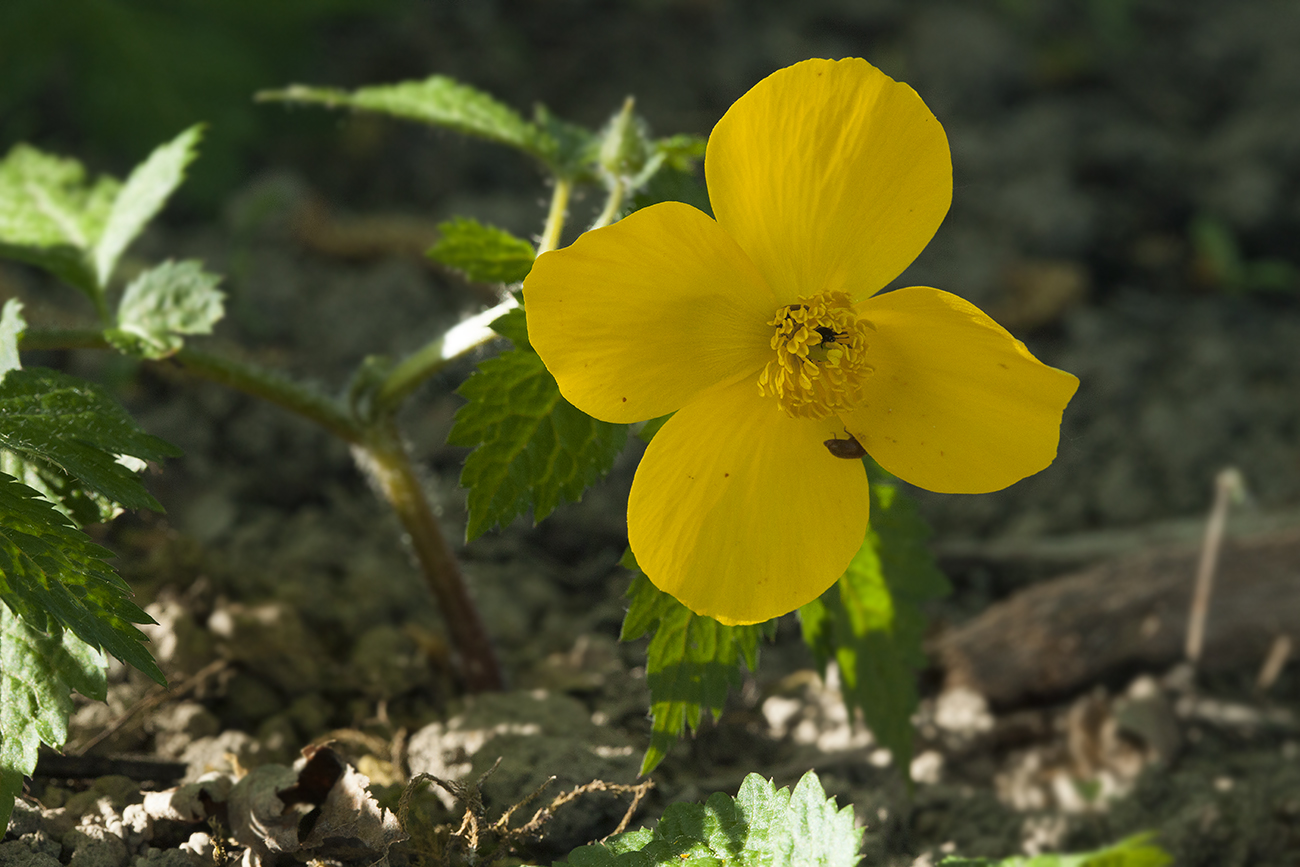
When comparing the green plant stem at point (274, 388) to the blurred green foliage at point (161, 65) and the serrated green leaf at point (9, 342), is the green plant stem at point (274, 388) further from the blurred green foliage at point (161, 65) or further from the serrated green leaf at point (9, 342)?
the blurred green foliage at point (161, 65)

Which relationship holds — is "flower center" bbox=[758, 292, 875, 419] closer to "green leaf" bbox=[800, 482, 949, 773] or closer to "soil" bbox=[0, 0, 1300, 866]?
"green leaf" bbox=[800, 482, 949, 773]

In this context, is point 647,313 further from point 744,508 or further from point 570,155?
point 570,155

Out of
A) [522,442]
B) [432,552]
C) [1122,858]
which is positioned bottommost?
[1122,858]

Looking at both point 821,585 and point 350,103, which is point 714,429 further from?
point 350,103

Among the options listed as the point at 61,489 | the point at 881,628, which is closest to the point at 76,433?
the point at 61,489

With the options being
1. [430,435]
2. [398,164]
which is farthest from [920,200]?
[398,164]

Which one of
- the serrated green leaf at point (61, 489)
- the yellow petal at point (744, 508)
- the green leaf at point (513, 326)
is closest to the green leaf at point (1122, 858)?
the yellow petal at point (744, 508)
